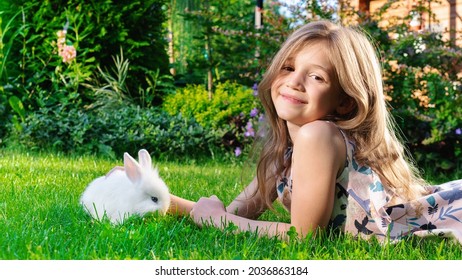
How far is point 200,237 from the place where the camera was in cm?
256

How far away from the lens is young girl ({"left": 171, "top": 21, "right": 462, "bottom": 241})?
97.6 inches

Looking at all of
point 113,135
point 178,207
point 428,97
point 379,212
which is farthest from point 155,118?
point 379,212

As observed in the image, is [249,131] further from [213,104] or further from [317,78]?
[317,78]

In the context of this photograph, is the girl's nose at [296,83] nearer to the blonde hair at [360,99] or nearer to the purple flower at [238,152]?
the blonde hair at [360,99]

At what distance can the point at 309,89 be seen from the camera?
102 inches

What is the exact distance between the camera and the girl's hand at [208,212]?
2.80m

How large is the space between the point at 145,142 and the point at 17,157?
1272 mm

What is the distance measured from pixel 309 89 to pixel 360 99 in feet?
0.74

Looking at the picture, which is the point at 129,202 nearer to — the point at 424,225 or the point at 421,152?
the point at 424,225

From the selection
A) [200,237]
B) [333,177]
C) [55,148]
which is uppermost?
[333,177]

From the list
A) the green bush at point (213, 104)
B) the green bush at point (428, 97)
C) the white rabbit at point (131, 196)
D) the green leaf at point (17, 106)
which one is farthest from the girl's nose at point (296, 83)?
the green leaf at point (17, 106)

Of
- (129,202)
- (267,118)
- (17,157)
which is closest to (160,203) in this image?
(129,202)

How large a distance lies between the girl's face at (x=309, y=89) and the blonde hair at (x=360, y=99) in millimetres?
39
